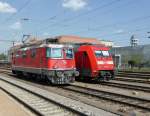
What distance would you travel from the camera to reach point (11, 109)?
1367 centimetres

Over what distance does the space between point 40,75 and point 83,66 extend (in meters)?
3.24

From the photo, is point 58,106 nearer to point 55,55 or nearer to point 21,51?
point 55,55

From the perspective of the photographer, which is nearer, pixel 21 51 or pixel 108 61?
pixel 108 61

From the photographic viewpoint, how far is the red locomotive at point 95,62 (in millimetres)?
26516

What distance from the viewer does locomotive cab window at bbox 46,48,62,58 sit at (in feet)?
83.0

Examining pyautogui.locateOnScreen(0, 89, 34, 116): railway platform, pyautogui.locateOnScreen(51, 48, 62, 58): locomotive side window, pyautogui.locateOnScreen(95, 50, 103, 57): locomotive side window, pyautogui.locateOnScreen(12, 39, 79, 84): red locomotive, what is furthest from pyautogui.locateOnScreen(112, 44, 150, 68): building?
pyautogui.locateOnScreen(0, 89, 34, 116): railway platform

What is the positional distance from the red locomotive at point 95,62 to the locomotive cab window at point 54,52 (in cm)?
222

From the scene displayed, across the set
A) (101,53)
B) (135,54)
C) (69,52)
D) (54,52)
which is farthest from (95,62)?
(135,54)

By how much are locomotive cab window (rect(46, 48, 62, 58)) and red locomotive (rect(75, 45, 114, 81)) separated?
2.22 meters

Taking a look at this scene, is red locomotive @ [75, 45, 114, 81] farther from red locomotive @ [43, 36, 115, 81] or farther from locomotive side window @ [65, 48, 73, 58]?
locomotive side window @ [65, 48, 73, 58]

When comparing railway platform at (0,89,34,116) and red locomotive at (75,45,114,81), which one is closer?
railway platform at (0,89,34,116)

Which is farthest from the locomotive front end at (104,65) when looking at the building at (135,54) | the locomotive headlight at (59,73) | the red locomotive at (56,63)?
the building at (135,54)

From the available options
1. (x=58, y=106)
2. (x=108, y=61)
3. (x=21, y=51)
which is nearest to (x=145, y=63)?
(x=21, y=51)

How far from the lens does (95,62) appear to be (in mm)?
26469
